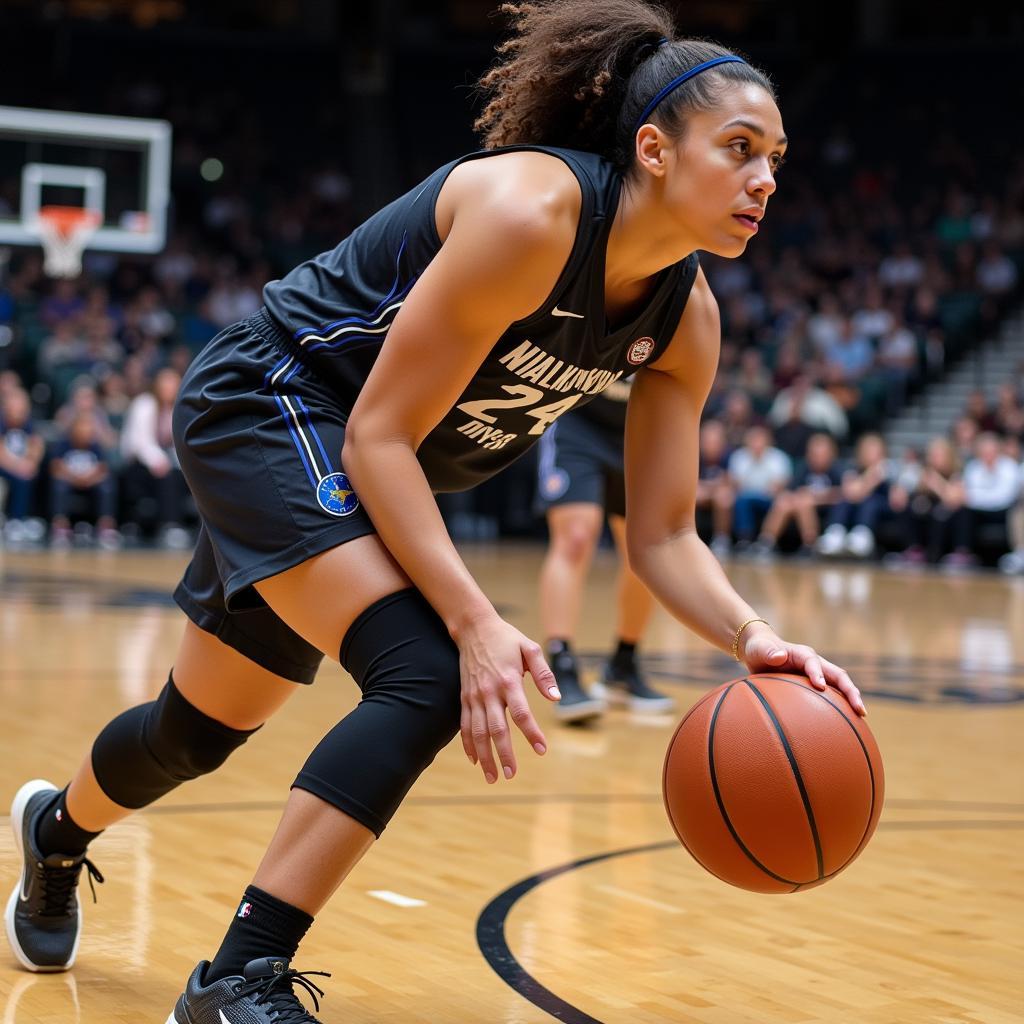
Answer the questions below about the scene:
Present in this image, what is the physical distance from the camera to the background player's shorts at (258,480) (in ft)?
7.64

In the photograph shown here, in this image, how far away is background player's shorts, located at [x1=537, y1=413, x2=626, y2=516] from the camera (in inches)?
228

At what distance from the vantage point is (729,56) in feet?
8.15

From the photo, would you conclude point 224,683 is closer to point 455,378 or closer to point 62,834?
point 62,834

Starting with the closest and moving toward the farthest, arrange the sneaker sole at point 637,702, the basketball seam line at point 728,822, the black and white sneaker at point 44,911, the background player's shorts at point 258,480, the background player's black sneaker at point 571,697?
the background player's shorts at point 258,480 → the basketball seam line at point 728,822 → the black and white sneaker at point 44,911 → the background player's black sneaker at point 571,697 → the sneaker sole at point 637,702

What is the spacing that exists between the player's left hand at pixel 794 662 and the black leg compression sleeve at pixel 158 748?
0.85m

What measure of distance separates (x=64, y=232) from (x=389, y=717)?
15.6 metres

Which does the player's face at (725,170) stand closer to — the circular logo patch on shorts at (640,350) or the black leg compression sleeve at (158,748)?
the circular logo patch on shorts at (640,350)

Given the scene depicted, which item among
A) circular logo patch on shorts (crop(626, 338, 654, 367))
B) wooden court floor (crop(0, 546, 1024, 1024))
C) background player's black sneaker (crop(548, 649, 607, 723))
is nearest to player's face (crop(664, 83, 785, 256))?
circular logo patch on shorts (crop(626, 338, 654, 367))

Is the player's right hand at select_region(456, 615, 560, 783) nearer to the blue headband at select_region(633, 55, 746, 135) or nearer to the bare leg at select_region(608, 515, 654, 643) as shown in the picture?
the blue headband at select_region(633, 55, 746, 135)

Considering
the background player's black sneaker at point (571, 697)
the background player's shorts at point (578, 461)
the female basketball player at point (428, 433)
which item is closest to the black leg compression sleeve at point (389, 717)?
the female basketball player at point (428, 433)

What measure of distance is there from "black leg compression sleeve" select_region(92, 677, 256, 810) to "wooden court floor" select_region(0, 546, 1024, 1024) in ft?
1.07

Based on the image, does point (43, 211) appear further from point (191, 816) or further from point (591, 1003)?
point (591, 1003)

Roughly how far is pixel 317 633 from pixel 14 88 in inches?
869

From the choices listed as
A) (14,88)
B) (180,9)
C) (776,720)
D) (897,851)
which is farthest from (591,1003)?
(180,9)
